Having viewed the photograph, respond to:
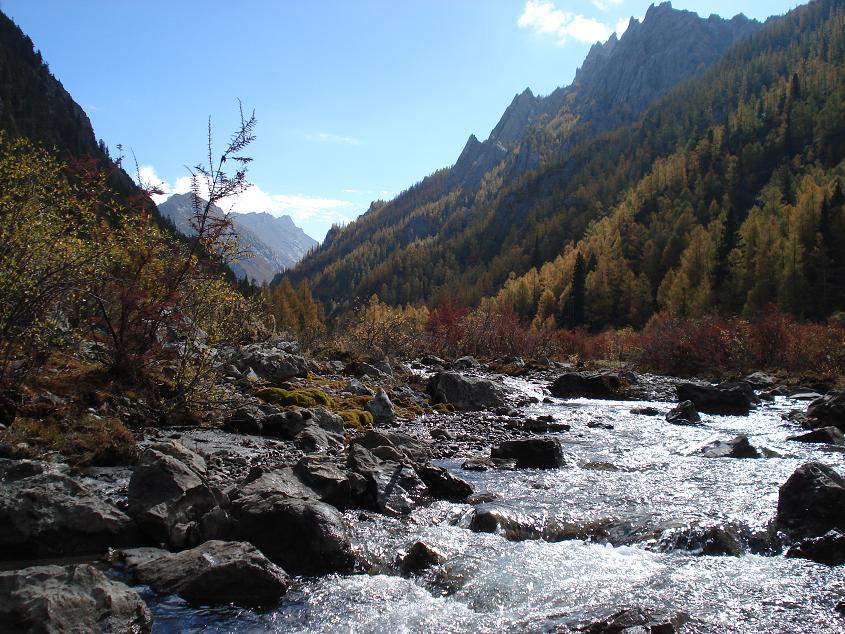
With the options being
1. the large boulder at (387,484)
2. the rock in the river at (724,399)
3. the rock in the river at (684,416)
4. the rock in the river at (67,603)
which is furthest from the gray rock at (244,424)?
the rock in the river at (724,399)

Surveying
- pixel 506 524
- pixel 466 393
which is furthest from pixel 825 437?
pixel 506 524

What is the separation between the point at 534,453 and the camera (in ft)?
49.1

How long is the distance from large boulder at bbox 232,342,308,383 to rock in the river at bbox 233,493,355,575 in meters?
15.1

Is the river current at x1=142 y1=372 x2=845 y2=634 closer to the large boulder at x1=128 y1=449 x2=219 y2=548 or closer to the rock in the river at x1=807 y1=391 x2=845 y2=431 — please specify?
the large boulder at x1=128 y1=449 x2=219 y2=548

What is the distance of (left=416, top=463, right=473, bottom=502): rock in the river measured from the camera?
11.8m

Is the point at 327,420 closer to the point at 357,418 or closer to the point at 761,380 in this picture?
the point at 357,418

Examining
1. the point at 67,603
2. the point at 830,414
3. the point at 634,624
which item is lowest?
the point at 634,624

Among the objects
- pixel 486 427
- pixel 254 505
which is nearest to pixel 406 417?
pixel 486 427

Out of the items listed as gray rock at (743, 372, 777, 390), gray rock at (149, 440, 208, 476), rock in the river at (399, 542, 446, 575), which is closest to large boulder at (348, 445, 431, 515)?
rock in the river at (399, 542, 446, 575)

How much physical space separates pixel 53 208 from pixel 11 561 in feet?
28.3

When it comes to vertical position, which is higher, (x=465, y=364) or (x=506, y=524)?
(x=506, y=524)

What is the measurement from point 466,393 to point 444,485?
45.5 ft

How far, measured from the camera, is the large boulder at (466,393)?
25.4 metres

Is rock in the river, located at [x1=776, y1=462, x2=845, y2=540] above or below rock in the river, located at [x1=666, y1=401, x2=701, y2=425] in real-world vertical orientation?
above
